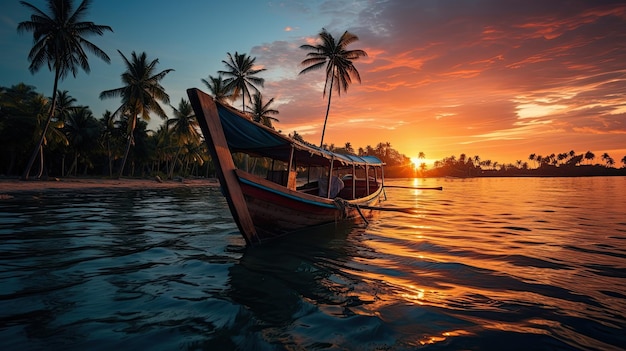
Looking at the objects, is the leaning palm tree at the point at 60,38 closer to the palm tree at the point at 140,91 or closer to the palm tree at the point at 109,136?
the palm tree at the point at 140,91

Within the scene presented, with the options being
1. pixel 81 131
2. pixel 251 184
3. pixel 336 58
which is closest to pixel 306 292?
pixel 251 184

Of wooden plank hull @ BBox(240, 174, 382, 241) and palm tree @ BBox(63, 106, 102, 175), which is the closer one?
wooden plank hull @ BBox(240, 174, 382, 241)

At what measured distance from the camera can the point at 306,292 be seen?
14.3 feet

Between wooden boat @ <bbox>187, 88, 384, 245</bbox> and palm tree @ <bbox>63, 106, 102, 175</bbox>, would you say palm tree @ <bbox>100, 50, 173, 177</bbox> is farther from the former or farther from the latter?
wooden boat @ <bbox>187, 88, 384, 245</bbox>

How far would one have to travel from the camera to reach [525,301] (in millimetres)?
4105

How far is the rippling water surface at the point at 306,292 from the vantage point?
3051mm

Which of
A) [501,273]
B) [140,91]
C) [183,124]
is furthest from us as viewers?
[183,124]

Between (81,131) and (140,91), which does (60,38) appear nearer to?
(140,91)

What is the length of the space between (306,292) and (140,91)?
34.3 metres

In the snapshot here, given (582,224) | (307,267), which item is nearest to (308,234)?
(307,267)

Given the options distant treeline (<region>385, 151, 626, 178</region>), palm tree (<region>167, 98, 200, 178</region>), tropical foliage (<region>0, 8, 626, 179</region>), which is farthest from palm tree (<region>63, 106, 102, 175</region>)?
distant treeline (<region>385, 151, 626, 178</region>)

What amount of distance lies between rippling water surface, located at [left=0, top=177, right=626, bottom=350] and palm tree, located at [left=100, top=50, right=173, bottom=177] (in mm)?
26756

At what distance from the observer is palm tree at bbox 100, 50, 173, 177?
30.9 m

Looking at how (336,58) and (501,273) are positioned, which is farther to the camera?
(336,58)
